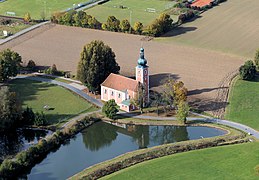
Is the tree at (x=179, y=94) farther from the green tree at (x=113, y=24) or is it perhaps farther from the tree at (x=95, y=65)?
the green tree at (x=113, y=24)

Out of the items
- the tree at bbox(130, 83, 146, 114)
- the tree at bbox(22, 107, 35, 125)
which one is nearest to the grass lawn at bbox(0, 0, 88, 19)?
the tree at bbox(130, 83, 146, 114)

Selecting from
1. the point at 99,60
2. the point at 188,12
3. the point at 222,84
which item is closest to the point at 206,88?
the point at 222,84

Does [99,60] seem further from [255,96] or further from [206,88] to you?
[255,96]

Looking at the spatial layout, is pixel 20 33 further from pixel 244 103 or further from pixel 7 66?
pixel 244 103

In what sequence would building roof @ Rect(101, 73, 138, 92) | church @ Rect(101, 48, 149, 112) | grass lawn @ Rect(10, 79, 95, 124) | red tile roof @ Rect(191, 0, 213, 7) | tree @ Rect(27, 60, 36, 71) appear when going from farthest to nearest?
red tile roof @ Rect(191, 0, 213, 7) < tree @ Rect(27, 60, 36, 71) < building roof @ Rect(101, 73, 138, 92) < church @ Rect(101, 48, 149, 112) < grass lawn @ Rect(10, 79, 95, 124)

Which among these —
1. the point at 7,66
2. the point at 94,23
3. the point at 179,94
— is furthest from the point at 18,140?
the point at 94,23

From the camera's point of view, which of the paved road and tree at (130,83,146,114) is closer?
tree at (130,83,146,114)

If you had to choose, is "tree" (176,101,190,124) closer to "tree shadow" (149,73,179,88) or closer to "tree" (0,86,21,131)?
"tree shadow" (149,73,179,88)
